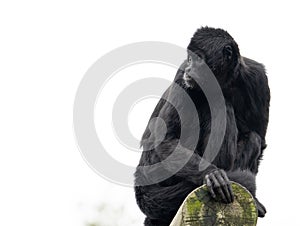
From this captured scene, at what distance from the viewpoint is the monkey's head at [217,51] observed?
8.56 metres

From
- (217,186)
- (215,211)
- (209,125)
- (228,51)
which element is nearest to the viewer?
(215,211)

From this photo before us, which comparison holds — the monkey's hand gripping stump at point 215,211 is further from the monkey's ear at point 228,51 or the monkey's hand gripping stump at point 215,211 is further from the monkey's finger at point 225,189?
the monkey's ear at point 228,51

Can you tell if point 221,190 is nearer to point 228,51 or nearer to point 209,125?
point 209,125

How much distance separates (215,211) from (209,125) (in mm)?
2940

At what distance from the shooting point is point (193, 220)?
5.53 m

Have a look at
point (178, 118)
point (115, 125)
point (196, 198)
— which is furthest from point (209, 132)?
point (196, 198)

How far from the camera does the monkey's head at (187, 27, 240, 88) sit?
8562mm

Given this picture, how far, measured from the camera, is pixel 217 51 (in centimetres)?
859

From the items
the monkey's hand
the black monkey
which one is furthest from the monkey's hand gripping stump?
the black monkey

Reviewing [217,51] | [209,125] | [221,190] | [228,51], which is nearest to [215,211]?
[221,190]

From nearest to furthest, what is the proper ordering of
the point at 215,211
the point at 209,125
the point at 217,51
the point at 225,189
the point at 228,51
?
the point at 215,211
the point at 225,189
the point at 209,125
the point at 217,51
the point at 228,51

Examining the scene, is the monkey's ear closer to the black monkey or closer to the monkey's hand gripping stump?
the black monkey

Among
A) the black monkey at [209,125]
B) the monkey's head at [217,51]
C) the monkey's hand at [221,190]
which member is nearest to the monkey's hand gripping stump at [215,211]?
the monkey's hand at [221,190]

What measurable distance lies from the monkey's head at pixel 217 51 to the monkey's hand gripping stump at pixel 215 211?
321 cm
